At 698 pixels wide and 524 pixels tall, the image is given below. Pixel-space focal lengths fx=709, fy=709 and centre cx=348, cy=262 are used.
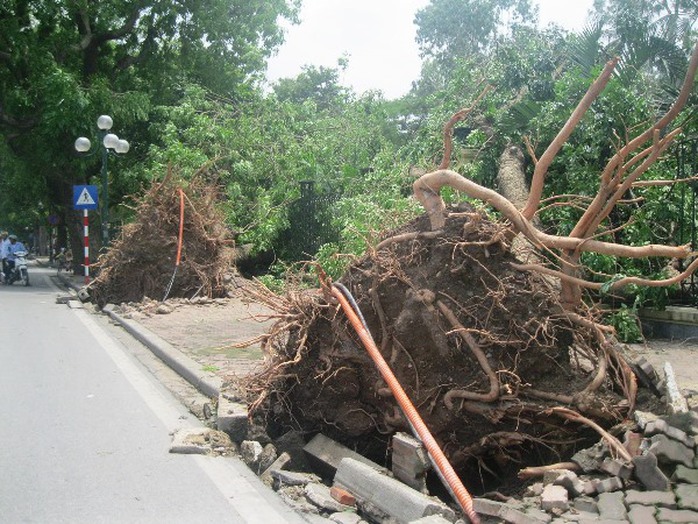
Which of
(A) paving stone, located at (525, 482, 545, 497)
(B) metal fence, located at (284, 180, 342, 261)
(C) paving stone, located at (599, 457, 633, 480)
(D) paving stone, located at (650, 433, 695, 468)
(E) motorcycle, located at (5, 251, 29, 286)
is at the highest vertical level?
(B) metal fence, located at (284, 180, 342, 261)

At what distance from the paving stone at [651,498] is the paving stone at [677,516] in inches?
2.7

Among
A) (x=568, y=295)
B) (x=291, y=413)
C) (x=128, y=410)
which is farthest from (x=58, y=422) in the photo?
(x=568, y=295)

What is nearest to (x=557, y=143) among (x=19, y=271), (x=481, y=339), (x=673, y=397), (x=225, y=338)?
(x=481, y=339)

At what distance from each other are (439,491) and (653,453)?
157cm

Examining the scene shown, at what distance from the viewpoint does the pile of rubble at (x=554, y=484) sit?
394cm

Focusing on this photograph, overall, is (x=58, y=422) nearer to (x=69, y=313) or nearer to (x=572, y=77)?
(x=572, y=77)

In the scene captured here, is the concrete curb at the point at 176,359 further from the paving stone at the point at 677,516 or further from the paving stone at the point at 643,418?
the paving stone at the point at 677,516

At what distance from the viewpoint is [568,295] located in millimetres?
5328

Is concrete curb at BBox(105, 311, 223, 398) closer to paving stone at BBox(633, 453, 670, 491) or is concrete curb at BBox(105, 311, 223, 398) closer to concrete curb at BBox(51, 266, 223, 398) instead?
concrete curb at BBox(51, 266, 223, 398)

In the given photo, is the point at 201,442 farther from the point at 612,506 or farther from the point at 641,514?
the point at 641,514

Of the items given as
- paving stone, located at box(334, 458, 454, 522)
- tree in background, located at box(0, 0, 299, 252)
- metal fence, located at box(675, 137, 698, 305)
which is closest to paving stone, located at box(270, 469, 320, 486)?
paving stone, located at box(334, 458, 454, 522)

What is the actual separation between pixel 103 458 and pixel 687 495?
13.3 ft

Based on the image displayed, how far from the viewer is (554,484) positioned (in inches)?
170

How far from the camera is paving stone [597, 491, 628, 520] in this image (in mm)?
3889
